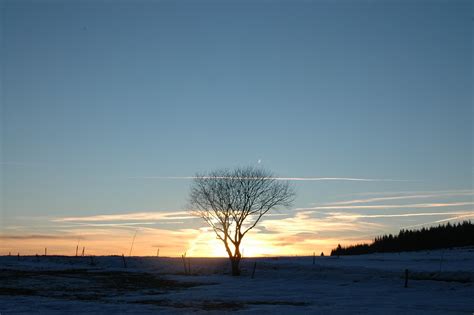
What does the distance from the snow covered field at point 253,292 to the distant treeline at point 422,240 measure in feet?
210

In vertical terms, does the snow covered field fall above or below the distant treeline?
below

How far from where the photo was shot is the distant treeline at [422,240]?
392 ft

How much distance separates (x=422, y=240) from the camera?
127 metres

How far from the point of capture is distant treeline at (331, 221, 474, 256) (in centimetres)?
11952

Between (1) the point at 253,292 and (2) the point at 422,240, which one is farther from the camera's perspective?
(2) the point at 422,240

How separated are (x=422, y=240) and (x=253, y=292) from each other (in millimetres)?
93299

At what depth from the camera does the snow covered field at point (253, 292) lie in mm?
32625

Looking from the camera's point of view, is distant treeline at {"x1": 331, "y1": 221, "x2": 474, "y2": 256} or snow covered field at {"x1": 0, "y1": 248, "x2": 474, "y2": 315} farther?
distant treeline at {"x1": 331, "y1": 221, "x2": 474, "y2": 256}

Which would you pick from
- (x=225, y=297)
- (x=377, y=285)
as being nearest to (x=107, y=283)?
(x=225, y=297)

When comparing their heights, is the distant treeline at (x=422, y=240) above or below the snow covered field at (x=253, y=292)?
above

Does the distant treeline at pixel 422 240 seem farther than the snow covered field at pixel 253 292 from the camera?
Yes

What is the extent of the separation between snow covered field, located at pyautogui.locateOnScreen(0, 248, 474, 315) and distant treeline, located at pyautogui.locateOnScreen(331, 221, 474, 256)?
63.9 metres

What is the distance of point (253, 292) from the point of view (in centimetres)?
4425

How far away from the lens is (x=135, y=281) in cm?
5409
